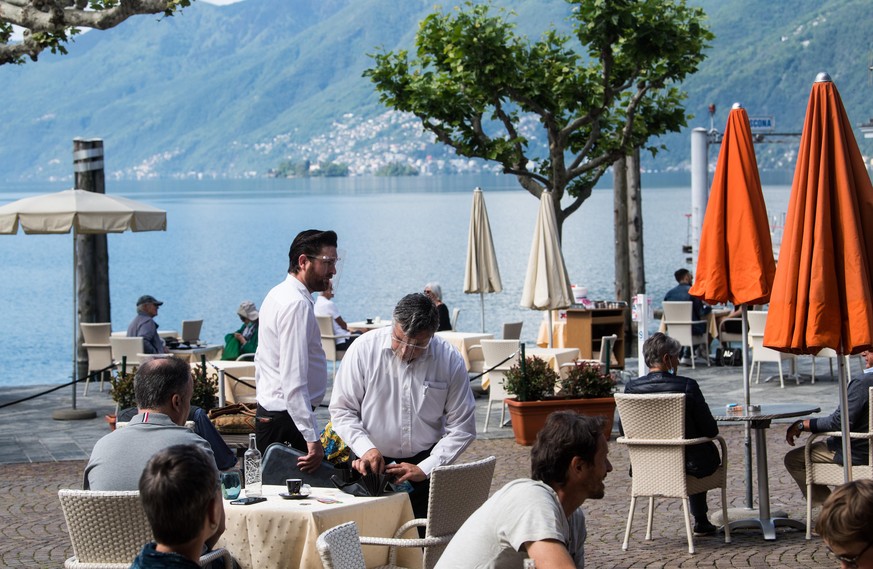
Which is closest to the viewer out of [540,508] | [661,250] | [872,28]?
[540,508]

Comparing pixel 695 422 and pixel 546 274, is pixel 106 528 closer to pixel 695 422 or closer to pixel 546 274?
pixel 695 422

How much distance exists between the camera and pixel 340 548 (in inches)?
179

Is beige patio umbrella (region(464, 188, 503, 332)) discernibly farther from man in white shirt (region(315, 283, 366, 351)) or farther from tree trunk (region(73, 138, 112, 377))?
tree trunk (region(73, 138, 112, 377))

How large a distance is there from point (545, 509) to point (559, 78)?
1487 centimetres

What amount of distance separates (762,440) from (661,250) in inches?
2410

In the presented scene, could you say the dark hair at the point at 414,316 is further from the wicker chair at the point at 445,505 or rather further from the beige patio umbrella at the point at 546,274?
the beige patio umbrella at the point at 546,274

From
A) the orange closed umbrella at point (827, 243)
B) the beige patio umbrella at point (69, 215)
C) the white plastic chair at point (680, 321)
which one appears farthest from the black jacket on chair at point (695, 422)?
the white plastic chair at point (680, 321)

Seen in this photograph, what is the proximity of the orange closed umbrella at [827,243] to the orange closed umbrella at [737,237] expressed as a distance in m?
1.43

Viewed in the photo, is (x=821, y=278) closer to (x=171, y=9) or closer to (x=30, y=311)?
(x=171, y=9)

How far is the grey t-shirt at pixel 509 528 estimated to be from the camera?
389 cm

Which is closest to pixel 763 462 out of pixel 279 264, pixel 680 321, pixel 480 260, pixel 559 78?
pixel 680 321

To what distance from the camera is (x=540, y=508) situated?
3926 millimetres

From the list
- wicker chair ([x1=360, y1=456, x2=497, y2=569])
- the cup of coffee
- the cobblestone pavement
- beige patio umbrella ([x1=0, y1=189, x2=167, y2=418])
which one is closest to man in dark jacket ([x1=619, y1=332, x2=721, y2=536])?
the cobblestone pavement

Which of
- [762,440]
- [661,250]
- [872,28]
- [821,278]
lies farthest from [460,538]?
[872,28]
